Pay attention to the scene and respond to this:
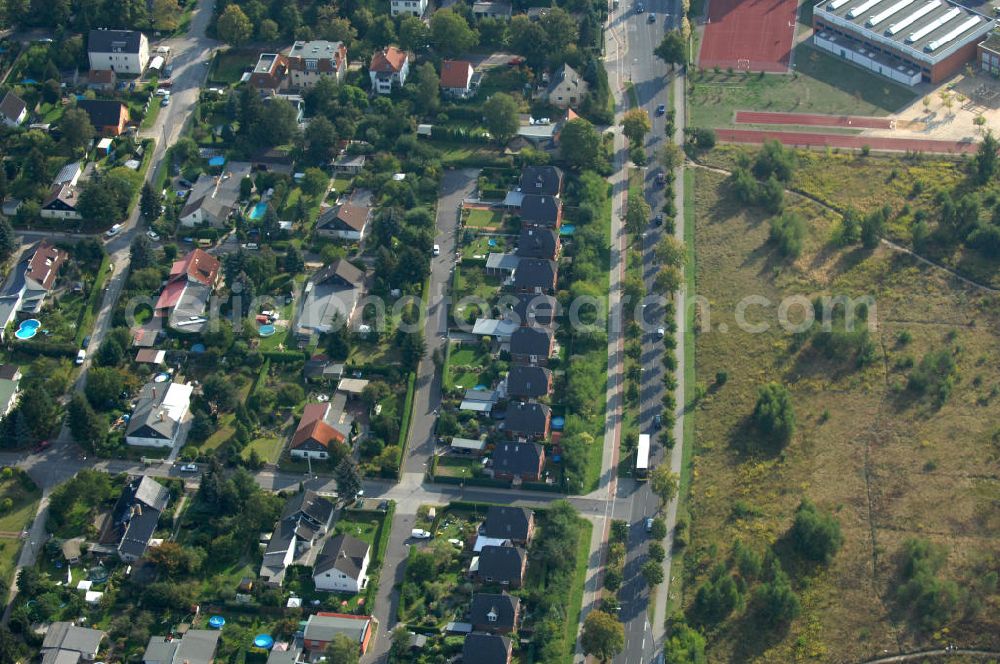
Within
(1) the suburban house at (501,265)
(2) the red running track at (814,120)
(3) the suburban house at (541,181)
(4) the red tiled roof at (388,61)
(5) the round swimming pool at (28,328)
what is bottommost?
(5) the round swimming pool at (28,328)

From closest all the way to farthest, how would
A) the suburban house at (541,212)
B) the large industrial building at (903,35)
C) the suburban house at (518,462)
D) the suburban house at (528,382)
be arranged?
1. the suburban house at (518,462)
2. the suburban house at (528,382)
3. the suburban house at (541,212)
4. the large industrial building at (903,35)

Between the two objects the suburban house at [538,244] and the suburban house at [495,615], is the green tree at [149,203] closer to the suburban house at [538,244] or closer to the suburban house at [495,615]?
the suburban house at [538,244]

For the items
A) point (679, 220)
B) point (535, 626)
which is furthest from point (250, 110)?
point (535, 626)

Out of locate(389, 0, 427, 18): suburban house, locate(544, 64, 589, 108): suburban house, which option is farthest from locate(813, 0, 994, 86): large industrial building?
locate(389, 0, 427, 18): suburban house

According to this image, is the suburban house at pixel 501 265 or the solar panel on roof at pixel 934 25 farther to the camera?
the solar panel on roof at pixel 934 25

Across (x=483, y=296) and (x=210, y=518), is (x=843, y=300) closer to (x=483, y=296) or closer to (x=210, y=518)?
(x=483, y=296)

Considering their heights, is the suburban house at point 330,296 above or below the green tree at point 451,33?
below

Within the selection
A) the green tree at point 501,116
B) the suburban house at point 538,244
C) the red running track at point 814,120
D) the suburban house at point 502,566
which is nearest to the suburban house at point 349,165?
the green tree at point 501,116
